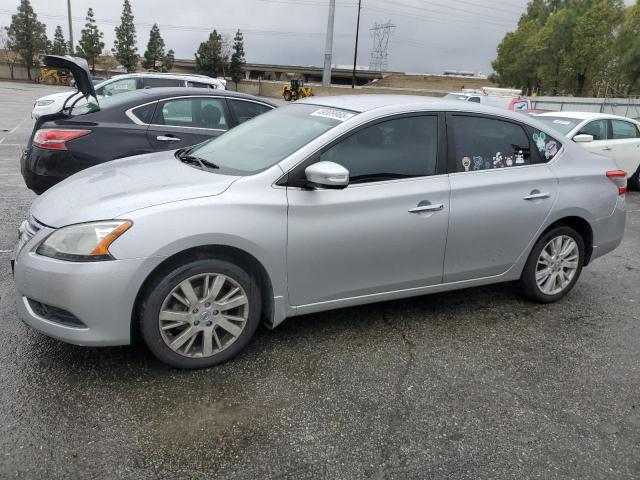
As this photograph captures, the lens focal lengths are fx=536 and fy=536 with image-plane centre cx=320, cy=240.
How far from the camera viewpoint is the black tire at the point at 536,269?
167 inches

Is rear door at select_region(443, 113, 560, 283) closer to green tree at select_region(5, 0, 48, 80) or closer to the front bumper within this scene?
the front bumper

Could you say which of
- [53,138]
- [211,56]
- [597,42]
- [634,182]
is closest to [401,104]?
[53,138]

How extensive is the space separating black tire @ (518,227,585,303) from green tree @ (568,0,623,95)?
4380 cm

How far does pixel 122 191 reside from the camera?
10.3 feet

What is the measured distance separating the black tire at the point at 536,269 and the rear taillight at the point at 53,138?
15.3 ft

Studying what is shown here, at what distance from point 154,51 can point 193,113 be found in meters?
84.5

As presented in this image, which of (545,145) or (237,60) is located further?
(237,60)

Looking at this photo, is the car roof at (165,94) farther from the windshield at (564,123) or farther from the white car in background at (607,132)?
the white car in background at (607,132)

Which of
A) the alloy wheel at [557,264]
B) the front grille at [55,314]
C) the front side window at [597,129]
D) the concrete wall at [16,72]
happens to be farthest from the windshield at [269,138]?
the concrete wall at [16,72]

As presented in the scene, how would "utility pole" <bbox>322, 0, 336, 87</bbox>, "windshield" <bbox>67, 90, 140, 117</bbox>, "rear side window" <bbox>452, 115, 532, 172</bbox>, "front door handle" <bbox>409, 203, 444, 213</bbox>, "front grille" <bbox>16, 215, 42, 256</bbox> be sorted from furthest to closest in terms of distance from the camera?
"utility pole" <bbox>322, 0, 336, 87</bbox>
"windshield" <bbox>67, 90, 140, 117</bbox>
"rear side window" <bbox>452, 115, 532, 172</bbox>
"front door handle" <bbox>409, 203, 444, 213</bbox>
"front grille" <bbox>16, 215, 42, 256</bbox>

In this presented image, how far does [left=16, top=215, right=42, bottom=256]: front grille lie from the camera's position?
10.1 feet

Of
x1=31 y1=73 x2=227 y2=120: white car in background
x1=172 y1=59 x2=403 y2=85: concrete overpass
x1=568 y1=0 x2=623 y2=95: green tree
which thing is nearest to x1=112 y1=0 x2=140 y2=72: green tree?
x1=172 y1=59 x2=403 y2=85: concrete overpass

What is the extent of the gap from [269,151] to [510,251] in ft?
6.50

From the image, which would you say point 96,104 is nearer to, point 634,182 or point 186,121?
point 186,121
